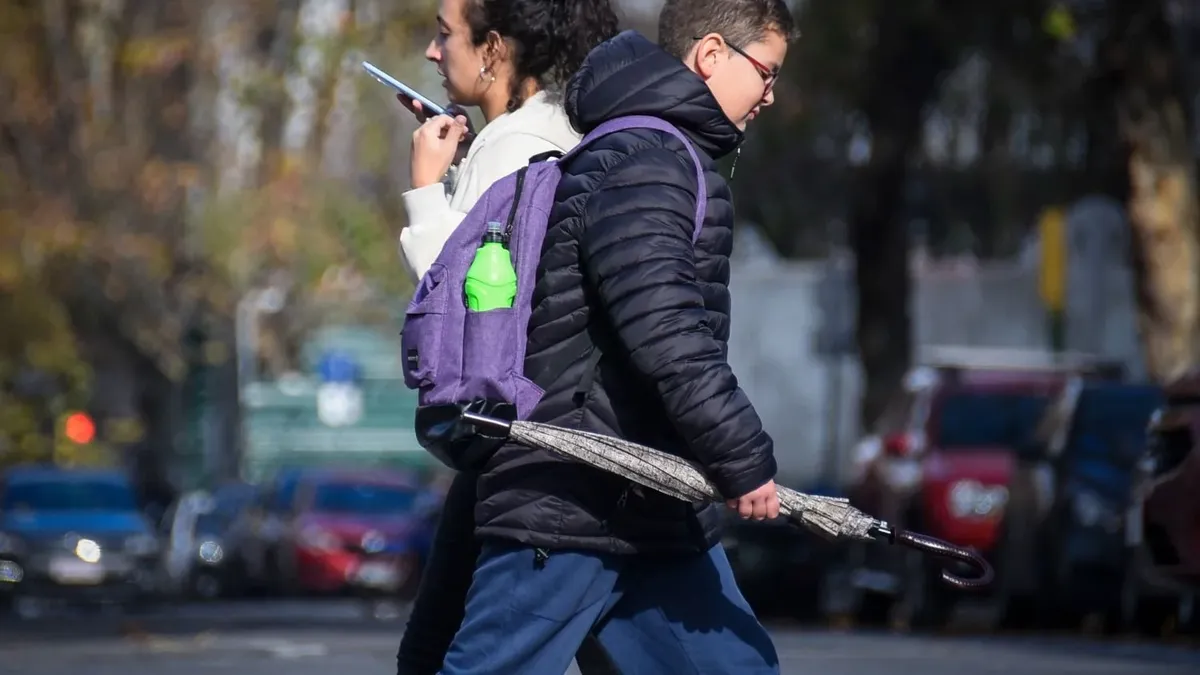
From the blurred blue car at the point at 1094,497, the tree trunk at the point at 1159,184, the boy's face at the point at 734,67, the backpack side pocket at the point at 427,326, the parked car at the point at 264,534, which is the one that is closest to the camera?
the backpack side pocket at the point at 427,326

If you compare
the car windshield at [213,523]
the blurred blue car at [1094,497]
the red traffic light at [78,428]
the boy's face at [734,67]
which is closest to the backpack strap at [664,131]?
the boy's face at [734,67]

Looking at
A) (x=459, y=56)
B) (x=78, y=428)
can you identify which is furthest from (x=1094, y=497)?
(x=78, y=428)

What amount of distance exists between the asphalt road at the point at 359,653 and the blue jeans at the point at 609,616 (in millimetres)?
6049

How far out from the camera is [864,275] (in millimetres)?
29203

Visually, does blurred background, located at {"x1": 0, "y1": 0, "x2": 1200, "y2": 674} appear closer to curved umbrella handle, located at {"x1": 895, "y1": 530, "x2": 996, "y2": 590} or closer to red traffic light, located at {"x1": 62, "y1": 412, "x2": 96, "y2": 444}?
red traffic light, located at {"x1": 62, "y1": 412, "x2": 96, "y2": 444}

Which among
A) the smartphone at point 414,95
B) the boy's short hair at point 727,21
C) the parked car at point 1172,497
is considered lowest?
the parked car at point 1172,497

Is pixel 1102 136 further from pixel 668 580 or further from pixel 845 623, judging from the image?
pixel 668 580

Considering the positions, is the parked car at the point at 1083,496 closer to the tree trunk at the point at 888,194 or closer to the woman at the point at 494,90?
the tree trunk at the point at 888,194

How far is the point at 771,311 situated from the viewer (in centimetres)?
3894

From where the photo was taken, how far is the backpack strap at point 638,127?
200 inches

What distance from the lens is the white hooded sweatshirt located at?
17.6 ft

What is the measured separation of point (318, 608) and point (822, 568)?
6.51m

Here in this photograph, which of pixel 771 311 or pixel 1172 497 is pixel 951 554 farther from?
pixel 771 311

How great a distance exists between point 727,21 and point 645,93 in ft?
0.89
